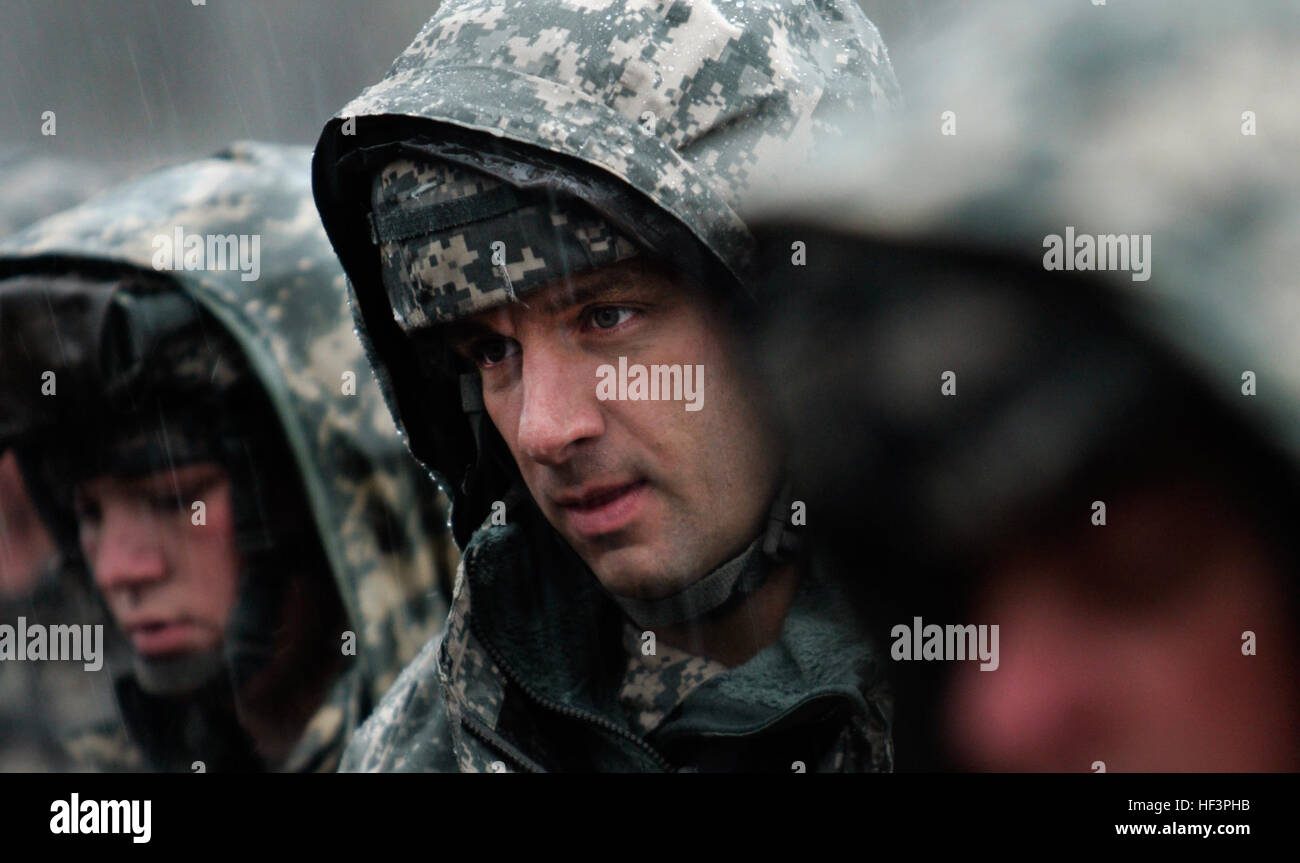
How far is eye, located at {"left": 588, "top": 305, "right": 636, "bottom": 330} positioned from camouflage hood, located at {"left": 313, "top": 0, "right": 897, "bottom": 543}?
0.38 feet

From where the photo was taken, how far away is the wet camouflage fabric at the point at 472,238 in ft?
6.33

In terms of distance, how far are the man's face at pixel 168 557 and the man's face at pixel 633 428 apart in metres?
1.53

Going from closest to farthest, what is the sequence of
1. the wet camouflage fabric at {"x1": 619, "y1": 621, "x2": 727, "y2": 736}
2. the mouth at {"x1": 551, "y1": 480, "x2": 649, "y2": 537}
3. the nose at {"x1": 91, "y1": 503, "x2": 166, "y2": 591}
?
the mouth at {"x1": 551, "y1": 480, "x2": 649, "y2": 537} < the wet camouflage fabric at {"x1": 619, "y1": 621, "x2": 727, "y2": 736} < the nose at {"x1": 91, "y1": 503, "x2": 166, "y2": 591}

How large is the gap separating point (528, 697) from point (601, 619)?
0.18 m

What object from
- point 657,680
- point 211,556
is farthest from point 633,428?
point 211,556

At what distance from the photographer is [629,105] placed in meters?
1.95

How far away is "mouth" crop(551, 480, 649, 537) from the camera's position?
2.02 metres

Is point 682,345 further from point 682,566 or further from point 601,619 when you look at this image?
point 601,619

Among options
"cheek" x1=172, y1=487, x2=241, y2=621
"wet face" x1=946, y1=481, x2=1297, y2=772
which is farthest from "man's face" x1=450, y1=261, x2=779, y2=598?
"cheek" x1=172, y1=487, x2=241, y2=621

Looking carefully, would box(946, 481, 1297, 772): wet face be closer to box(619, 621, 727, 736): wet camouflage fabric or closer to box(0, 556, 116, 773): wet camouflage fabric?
box(619, 621, 727, 736): wet camouflage fabric

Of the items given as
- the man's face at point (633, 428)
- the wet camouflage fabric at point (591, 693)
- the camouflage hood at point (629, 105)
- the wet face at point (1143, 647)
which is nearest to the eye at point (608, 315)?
the man's face at point (633, 428)

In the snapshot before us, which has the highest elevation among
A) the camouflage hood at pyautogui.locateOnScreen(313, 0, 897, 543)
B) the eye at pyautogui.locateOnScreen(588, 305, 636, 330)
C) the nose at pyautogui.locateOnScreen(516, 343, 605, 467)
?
the camouflage hood at pyautogui.locateOnScreen(313, 0, 897, 543)

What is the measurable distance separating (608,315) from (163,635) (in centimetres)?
185

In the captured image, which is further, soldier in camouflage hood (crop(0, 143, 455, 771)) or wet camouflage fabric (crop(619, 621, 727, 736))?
soldier in camouflage hood (crop(0, 143, 455, 771))
